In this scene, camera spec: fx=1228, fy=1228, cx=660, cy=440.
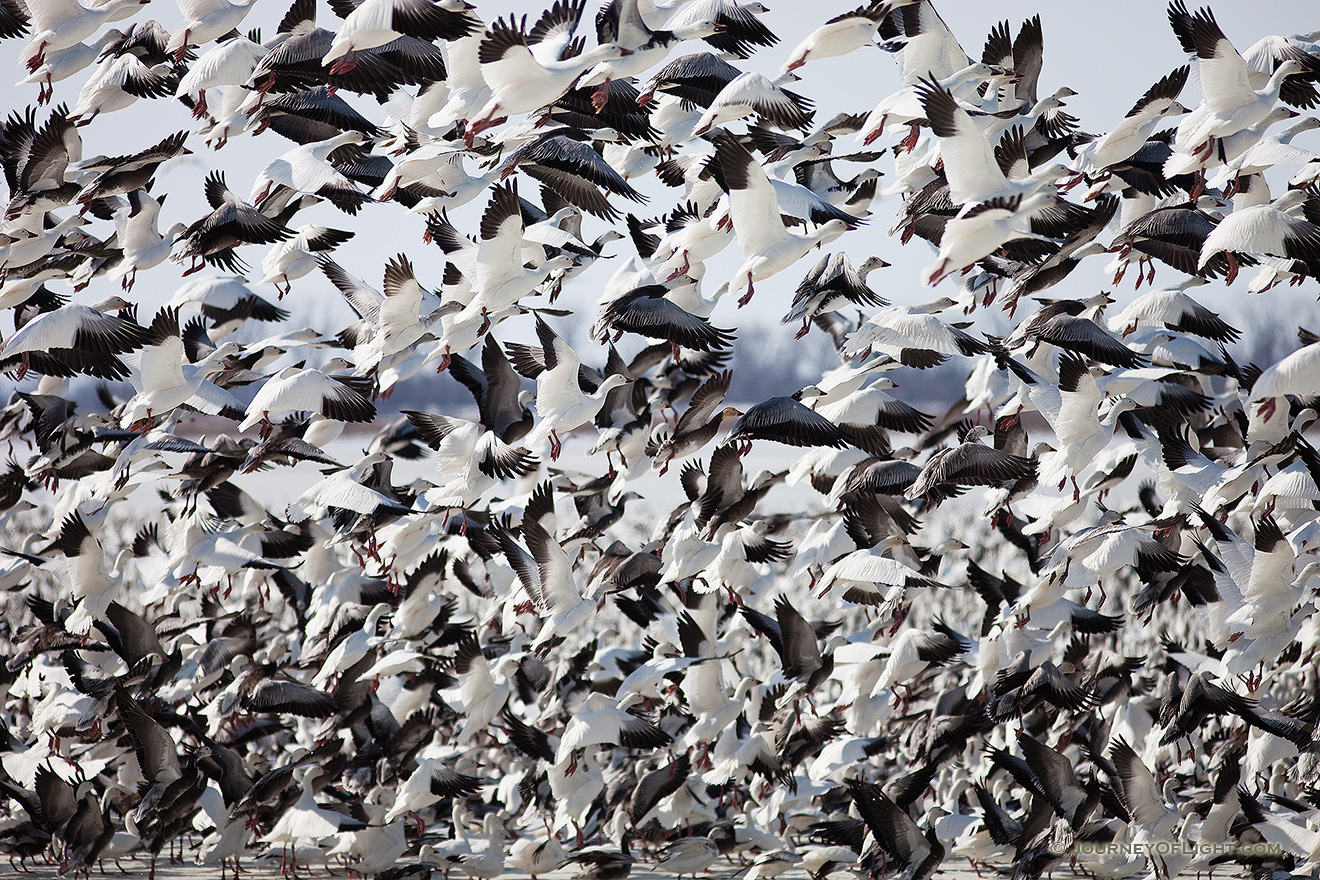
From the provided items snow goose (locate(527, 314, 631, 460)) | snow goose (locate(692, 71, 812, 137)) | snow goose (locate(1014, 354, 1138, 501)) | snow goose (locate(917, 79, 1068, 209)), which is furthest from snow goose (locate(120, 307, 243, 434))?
snow goose (locate(1014, 354, 1138, 501))

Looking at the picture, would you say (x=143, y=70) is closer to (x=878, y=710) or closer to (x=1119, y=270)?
(x=1119, y=270)

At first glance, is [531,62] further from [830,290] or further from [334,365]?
[334,365]

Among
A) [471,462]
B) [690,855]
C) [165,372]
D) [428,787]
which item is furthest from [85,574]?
[690,855]

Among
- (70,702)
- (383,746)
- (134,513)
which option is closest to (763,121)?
(383,746)

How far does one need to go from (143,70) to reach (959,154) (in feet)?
21.1

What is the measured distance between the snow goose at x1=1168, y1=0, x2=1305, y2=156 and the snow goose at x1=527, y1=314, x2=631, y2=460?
15.9 ft

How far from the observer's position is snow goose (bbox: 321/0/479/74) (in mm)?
7543

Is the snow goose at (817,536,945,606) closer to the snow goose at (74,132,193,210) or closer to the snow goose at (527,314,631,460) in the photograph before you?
the snow goose at (527,314,631,460)

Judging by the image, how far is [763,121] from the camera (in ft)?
31.8

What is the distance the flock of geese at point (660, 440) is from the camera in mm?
8812

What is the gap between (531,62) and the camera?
7672 millimetres

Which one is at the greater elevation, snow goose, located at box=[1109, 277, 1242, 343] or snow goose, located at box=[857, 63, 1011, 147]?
snow goose, located at box=[857, 63, 1011, 147]

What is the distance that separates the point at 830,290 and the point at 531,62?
3.02 m

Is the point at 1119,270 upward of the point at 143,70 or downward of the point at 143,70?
downward
